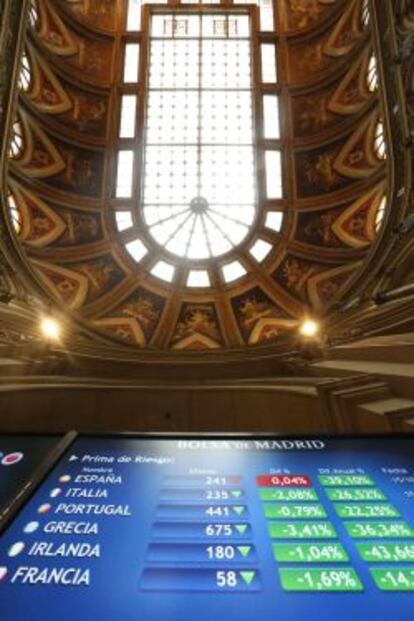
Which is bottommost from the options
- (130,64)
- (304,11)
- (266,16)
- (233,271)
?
(233,271)

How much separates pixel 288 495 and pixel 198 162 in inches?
625

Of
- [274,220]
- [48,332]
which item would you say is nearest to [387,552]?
[48,332]

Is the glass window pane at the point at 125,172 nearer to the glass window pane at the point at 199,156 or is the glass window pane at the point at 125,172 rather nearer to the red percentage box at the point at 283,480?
the glass window pane at the point at 199,156

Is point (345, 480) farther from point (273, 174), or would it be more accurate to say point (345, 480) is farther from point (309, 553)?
point (273, 174)

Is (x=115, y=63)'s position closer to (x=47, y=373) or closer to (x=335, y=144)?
(x=335, y=144)

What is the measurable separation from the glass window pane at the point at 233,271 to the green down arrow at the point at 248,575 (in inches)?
587

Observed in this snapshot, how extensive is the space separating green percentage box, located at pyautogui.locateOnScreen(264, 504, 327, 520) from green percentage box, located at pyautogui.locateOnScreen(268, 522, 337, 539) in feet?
0.15

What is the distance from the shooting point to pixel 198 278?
55.4 ft

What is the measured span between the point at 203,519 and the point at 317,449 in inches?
34.4

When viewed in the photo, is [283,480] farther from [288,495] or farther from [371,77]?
[371,77]

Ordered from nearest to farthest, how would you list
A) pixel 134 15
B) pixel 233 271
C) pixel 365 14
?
pixel 365 14 < pixel 233 271 < pixel 134 15

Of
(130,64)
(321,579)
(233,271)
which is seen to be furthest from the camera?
(130,64)

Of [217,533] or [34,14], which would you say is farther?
[34,14]

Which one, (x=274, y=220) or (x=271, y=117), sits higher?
(x=271, y=117)
